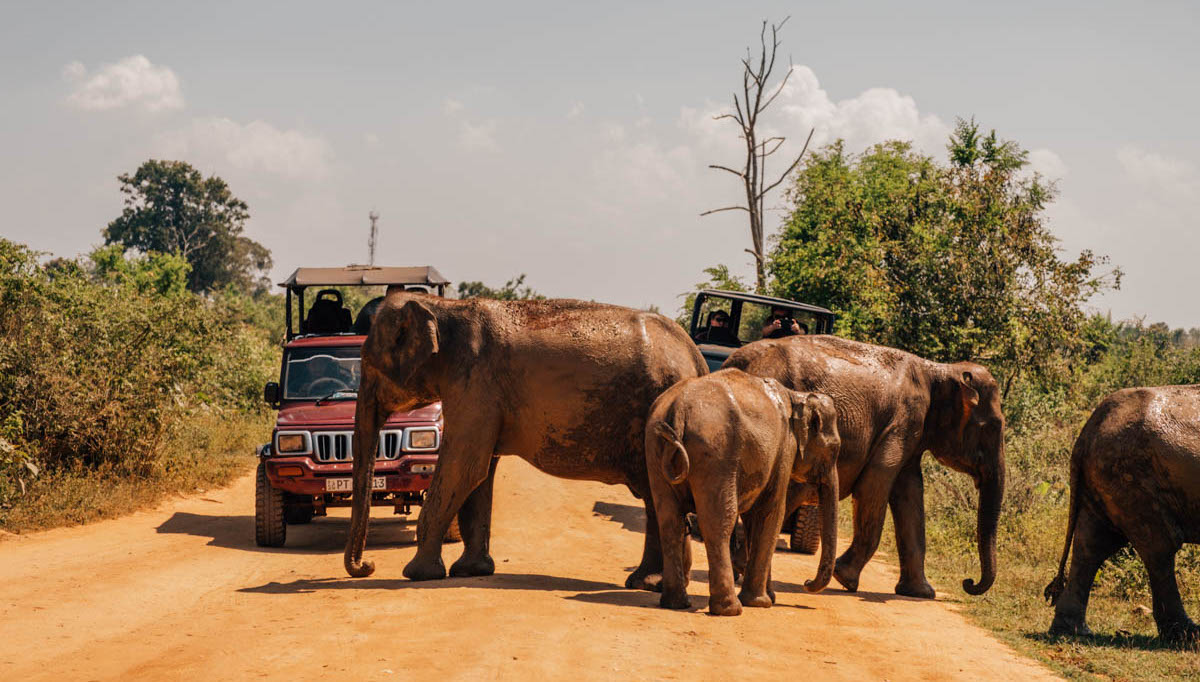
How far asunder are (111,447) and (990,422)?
37.5ft

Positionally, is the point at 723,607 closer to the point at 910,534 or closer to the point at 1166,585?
the point at 910,534

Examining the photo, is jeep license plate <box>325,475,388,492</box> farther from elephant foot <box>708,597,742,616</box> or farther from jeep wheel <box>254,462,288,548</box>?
elephant foot <box>708,597,742,616</box>

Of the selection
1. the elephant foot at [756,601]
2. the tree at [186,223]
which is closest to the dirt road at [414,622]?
the elephant foot at [756,601]

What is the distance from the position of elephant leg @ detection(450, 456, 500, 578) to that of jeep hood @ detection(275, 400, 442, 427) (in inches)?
92.7

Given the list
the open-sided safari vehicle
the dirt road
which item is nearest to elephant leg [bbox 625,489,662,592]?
Result: the dirt road

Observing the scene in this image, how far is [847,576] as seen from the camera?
36.3 feet

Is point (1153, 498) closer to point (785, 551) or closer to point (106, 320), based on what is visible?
point (785, 551)

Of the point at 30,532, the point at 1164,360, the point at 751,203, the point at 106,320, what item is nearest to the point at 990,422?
the point at 30,532

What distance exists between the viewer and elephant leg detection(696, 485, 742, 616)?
874 cm

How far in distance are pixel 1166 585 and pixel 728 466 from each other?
3.76 metres

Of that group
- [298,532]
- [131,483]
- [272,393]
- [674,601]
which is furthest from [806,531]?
[131,483]

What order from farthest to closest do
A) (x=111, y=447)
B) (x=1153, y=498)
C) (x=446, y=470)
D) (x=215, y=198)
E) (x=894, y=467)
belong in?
(x=215, y=198) < (x=111, y=447) < (x=894, y=467) < (x=446, y=470) < (x=1153, y=498)

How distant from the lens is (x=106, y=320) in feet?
55.5

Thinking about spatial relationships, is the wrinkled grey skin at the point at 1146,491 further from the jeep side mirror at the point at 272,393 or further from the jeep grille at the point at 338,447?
the jeep side mirror at the point at 272,393
